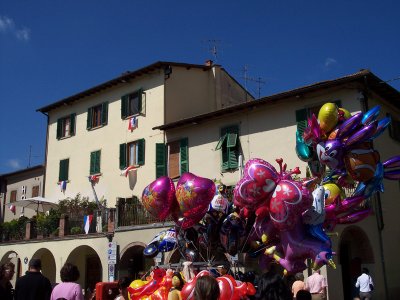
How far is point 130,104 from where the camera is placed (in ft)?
80.9

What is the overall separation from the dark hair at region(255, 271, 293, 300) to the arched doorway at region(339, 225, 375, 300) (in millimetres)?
10734

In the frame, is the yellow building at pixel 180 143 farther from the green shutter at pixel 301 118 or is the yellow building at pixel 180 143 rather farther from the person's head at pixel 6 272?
the person's head at pixel 6 272

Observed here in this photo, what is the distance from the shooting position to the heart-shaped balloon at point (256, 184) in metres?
8.61

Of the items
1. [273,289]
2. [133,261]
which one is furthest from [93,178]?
[273,289]

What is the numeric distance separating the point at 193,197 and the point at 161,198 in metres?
1.02

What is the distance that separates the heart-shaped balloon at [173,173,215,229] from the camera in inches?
366

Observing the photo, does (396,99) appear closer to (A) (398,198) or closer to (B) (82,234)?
(A) (398,198)

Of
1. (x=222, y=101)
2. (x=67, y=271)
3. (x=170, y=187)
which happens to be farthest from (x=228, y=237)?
(x=222, y=101)

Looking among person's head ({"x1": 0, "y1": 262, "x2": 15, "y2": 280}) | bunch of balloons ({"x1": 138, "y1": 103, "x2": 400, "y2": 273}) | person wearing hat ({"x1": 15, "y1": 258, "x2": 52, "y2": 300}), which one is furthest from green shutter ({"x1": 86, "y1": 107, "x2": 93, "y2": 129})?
person wearing hat ({"x1": 15, "y1": 258, "x2": 52, "y2": 300})

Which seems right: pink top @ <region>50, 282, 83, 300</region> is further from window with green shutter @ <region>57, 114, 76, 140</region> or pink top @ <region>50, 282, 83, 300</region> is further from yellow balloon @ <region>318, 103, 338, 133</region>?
window with green shutter @ <region>57, 114, 76, 140</region>

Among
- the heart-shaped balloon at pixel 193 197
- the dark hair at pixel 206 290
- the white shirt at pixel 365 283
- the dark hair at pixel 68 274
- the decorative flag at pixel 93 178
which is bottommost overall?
the white shirt at pixel 365 283

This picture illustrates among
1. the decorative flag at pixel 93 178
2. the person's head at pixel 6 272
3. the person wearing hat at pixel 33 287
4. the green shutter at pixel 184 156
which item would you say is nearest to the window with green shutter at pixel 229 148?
the green shutter at pixel 184 156

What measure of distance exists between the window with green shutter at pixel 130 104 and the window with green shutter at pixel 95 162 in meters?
2.43

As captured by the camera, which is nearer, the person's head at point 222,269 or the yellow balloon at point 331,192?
the yellow balloon at point 331,192
